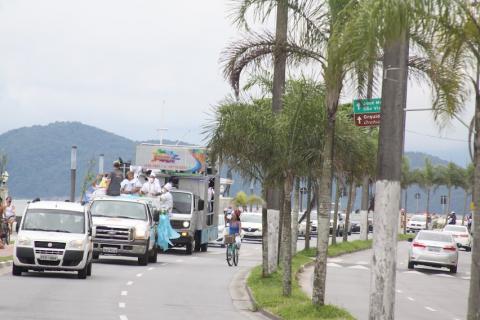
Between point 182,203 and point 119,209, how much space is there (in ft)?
25.2

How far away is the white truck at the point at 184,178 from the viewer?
4569 cm

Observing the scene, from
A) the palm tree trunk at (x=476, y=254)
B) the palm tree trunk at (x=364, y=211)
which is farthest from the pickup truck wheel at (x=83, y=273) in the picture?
the palm tree trunk at (x=364, y=211)

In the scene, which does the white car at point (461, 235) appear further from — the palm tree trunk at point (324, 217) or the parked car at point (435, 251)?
the palm tree trunk at point (324, 217)

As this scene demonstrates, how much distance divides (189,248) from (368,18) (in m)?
31.6

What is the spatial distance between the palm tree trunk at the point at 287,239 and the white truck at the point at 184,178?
60.1ft

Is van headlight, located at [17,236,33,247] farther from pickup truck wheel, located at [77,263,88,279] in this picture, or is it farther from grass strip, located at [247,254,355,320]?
grass strip, located at [247,254,355,320]

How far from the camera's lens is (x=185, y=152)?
46156mm

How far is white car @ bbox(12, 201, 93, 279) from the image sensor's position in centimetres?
2955

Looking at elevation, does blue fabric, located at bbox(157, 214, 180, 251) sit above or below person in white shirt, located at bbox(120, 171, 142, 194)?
below

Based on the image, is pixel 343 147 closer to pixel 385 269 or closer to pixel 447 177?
pixel 385 269

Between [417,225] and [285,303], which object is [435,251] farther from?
[417,225]

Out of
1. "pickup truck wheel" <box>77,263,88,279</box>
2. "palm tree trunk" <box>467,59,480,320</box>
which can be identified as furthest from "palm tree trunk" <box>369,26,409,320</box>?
"pickup truck wheel" <box>77,263,88,279</box>

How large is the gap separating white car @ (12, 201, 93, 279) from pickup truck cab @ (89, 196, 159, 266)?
573 centimetres

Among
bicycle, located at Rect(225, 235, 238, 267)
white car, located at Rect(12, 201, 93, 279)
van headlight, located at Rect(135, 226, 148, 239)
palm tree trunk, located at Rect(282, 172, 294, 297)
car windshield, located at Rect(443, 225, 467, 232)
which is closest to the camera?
palm tree trunk, located at Rect(282, 172, 294, 297)
